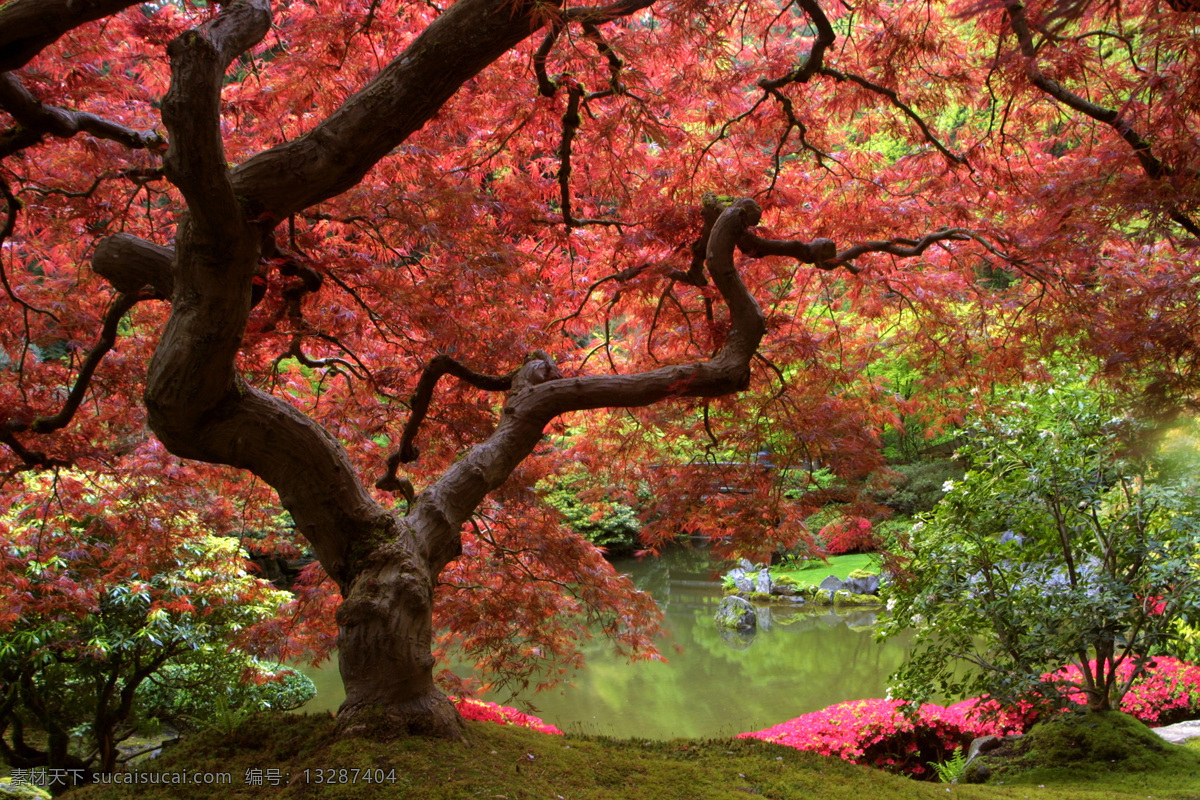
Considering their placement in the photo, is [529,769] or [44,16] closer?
[44,16]

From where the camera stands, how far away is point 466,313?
3.73 metres

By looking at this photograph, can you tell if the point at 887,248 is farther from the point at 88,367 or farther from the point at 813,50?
the point at 88,367

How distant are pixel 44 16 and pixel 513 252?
6.45 feet

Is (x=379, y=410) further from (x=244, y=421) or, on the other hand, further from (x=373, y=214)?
(x=244, y=421)

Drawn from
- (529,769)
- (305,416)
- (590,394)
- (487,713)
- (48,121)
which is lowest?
(529,769)

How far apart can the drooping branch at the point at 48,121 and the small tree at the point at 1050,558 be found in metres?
3.59

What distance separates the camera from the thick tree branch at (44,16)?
1.89 m

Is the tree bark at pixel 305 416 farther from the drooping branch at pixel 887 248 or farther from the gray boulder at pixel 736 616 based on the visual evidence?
the gray boulder at pixel 736 616

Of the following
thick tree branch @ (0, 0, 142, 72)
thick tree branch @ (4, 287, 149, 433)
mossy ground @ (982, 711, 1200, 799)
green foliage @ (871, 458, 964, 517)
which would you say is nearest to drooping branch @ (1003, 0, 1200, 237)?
mossy ground @ (982, 711, 1200, 799)

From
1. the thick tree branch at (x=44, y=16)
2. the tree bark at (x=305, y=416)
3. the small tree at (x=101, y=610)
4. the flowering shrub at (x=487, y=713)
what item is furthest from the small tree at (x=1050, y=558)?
the small tree at (x=101, y=610)

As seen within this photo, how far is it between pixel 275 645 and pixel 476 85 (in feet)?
10.1

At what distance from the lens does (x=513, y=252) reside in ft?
11.7

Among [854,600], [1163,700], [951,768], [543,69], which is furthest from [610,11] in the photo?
[854,600]

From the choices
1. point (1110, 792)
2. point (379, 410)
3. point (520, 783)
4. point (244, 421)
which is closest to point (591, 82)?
point (379, 410)
